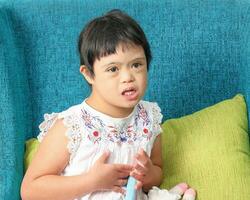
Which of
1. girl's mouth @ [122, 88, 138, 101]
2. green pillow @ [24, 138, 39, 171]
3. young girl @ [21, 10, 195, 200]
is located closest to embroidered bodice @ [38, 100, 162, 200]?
young girl @ [21, 10, 195, 200]

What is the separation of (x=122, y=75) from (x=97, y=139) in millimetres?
189

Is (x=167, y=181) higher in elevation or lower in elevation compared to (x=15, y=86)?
lower

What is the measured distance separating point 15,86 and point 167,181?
0.55m

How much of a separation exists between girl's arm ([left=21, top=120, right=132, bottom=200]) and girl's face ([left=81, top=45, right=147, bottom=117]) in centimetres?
15

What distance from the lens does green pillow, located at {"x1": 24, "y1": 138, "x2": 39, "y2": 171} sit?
1542 millimetres

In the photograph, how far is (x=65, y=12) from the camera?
1667 mm

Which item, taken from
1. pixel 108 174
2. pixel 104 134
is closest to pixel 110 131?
→ pixel 104 134

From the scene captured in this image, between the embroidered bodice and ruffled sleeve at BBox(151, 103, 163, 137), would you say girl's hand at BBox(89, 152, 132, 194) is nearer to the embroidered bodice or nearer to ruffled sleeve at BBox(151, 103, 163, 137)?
the embroidered bodice

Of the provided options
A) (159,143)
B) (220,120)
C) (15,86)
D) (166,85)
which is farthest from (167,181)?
(15,86)

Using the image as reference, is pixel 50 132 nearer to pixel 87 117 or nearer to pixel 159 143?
pixel 87 117

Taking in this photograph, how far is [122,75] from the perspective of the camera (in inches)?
48.8

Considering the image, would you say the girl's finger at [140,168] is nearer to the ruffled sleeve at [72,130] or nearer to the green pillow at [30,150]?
the ruffled sleeve at [72,130]

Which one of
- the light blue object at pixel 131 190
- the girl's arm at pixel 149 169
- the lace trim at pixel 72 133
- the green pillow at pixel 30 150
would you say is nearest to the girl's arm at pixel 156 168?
the girl's arm at pixel 149 169

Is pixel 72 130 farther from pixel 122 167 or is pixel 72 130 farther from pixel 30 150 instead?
pixel 30 150
